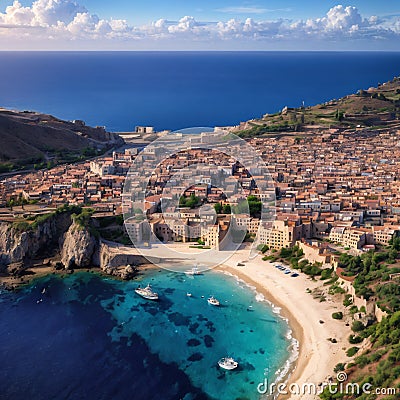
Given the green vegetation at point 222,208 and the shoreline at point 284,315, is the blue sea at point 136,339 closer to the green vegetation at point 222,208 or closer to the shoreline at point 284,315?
the shoreline at point 284,315

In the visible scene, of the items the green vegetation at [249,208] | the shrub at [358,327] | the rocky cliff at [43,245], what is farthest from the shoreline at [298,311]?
the green vegetation at [249,208]

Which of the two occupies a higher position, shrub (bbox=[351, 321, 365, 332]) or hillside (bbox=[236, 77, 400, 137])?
hillside (bbox=[236, 77, 400, 137])

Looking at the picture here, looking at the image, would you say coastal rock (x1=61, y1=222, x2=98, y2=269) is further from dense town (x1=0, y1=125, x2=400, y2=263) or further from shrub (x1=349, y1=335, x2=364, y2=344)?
shrub (x1=349, y1=335, x2=364, y2=344)

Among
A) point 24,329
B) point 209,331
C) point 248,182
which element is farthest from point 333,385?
point 248,182

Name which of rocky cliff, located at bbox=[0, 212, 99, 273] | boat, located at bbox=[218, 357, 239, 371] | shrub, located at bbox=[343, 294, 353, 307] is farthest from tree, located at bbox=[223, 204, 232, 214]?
boat, located at bbox=[218, 357, 239, 371]

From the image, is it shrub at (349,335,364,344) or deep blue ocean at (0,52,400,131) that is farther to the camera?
deep blue ocean at (0,52,400,131)
